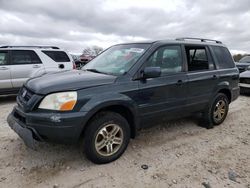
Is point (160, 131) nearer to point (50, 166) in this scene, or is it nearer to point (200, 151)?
point (200, 151)

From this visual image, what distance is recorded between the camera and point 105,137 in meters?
3.23

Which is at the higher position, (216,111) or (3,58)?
(3,58)

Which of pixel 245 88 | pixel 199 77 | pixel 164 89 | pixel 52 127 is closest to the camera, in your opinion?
pixel 52 127

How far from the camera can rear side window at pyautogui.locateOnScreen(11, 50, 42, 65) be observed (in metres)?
7.12

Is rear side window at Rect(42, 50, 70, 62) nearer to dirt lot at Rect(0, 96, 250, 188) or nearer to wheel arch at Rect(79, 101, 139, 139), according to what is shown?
dirt lot at Rect(0, 96, 250, 188)

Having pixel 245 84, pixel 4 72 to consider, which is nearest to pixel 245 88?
pixel 245 84

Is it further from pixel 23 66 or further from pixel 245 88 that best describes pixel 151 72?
pixel 245 88

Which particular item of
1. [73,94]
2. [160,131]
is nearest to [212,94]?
[160,131]

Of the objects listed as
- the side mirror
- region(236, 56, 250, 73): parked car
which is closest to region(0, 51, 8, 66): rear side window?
the side mirror

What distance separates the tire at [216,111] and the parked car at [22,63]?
5.20 meters

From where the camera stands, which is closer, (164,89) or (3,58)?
(164,89)

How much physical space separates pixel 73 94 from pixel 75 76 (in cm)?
54

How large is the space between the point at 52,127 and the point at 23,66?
513cm

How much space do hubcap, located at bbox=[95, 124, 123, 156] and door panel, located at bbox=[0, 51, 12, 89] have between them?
16.6 feet
